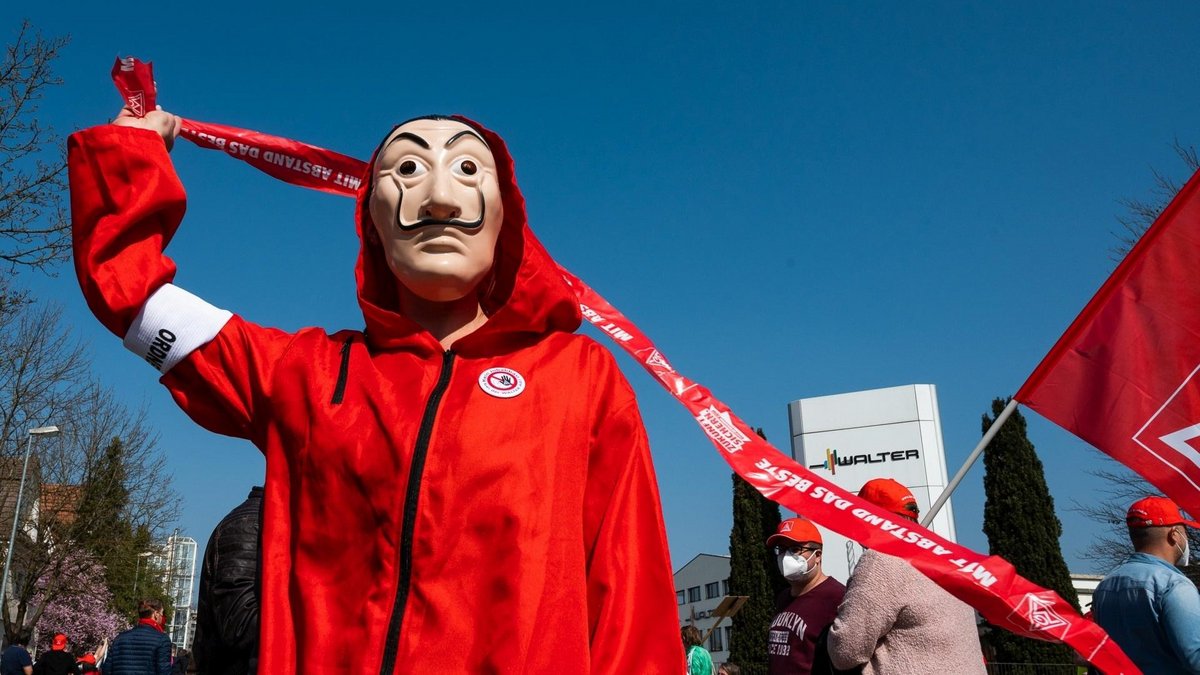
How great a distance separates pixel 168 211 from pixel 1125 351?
3722 millimetres

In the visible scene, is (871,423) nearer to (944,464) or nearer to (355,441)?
(944,464)

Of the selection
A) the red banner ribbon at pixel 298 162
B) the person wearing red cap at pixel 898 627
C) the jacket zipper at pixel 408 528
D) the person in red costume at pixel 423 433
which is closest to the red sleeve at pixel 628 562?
the person in red costume at pixel 423 433

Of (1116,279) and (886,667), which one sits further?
(1116,279)

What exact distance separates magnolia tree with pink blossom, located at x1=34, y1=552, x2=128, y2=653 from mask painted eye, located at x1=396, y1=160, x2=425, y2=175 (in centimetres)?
2713

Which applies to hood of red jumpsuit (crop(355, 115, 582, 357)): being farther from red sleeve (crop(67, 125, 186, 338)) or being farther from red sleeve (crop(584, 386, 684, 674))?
red sleeve (crop(67, 125, 186, 338))

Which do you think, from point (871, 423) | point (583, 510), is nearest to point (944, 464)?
point (871, 423)

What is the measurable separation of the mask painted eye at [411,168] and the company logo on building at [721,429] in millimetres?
1527

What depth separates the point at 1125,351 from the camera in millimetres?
4070

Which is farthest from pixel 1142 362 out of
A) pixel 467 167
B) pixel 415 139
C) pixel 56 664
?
pixel 56 664

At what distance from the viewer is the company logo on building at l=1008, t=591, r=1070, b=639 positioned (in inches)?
124

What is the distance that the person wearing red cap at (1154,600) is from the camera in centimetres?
387

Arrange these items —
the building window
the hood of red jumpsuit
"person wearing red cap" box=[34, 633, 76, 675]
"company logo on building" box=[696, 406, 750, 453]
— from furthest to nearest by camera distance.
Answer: the building window, "person wearing red cap" box=[34, 633, 76, 675], "company logo on building" box=[696, 406, 750, 453], the hood of red jumpsuit

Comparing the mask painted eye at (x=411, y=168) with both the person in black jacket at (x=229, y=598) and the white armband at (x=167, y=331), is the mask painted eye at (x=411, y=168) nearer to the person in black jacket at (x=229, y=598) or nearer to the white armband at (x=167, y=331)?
the white armband at (x=167, y=331)

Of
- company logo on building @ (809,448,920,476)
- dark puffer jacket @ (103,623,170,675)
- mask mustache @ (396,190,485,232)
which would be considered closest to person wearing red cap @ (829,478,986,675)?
mask mustache @ (396,190,485,232)
